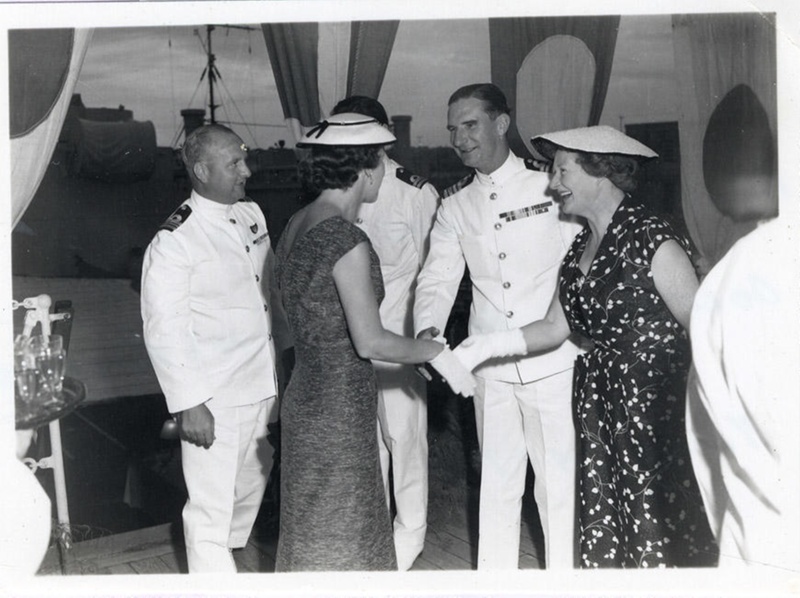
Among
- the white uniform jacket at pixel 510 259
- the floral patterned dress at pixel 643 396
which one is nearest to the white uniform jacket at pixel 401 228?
the white uniform jacket at pixel 510 259

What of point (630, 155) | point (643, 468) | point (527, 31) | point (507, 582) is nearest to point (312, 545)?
→ point (507, 582)

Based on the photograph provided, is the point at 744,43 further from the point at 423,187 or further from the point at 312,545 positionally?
the point at 312,545

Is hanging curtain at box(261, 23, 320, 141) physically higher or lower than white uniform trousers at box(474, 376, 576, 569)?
higher

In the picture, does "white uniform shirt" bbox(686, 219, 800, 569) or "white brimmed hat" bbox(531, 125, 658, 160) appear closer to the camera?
"white uniform shirt" bbox(686, 219, 800, 569)

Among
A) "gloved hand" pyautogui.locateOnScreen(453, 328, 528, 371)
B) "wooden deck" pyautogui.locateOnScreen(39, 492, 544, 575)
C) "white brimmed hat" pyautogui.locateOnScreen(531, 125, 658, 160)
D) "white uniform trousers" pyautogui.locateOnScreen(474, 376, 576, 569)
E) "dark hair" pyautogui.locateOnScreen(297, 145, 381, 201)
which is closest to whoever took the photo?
"dark hair" pyautogui.locateOnScreen(297, 145, 381, 201)

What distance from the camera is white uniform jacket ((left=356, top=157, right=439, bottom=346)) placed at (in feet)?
10.6

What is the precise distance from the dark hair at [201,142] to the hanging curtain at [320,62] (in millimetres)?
1110

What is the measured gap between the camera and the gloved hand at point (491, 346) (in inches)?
96.7

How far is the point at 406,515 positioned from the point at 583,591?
109cm

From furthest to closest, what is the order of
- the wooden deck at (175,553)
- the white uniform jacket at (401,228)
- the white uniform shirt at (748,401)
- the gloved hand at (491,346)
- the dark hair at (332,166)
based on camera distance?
1. the white uniform jacket at (401,228)
2. the wooden deck at (175,553)
3. the gloved hand at (491,346)
4. the dark hair at (332,166)
5. the white uniform shirt at (748,401)

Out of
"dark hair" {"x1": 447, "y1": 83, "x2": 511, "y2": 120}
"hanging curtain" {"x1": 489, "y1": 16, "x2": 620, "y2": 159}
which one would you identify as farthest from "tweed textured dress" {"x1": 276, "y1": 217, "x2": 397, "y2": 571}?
"hanging curtain" {"x1": 489, "y1": 16, "x2": 620, "y2": 159}

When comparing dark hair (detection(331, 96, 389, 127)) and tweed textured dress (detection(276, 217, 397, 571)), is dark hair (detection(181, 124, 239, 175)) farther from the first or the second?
tweed textured dress (detection(276, 217, 397, 571))

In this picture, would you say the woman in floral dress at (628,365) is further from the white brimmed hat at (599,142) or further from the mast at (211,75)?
the mast at (211,75)

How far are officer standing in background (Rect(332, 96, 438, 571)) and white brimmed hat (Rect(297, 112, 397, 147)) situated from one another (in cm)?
89
